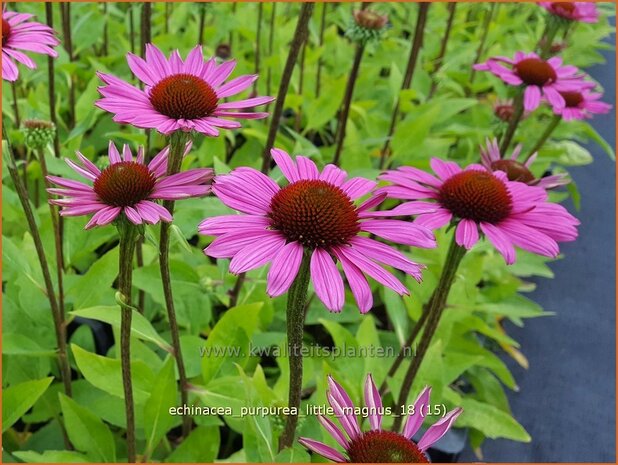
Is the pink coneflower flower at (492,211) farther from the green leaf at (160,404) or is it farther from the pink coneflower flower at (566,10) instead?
the pink coneflower flower at (566,10)

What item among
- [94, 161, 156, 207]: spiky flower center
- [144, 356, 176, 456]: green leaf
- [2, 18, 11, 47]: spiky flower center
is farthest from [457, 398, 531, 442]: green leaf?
[2, 18, 11, 47]: spiky flower center

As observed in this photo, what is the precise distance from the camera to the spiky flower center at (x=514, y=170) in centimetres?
82

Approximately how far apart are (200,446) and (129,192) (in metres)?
0.41

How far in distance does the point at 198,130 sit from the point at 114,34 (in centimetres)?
139

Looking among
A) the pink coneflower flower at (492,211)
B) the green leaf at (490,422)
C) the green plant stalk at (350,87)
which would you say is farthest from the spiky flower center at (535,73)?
the green leaf at (490,422)

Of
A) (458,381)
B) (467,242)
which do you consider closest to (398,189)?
(467,242)

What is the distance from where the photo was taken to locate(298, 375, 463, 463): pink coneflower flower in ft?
1.41

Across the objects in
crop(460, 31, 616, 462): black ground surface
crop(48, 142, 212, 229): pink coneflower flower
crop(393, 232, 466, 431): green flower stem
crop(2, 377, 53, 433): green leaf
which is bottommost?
crop(460, 31, 616, 462): black ground surface

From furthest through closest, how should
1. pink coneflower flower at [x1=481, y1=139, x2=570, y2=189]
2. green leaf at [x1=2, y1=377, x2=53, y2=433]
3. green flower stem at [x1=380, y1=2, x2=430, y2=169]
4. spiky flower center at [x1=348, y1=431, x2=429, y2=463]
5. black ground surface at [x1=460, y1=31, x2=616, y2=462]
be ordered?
black ground surface at [x1=460, y1=31, x2=616, y2=462] → green flower stem at [x1=380, y1=2, x2=430, y2=169] → pink coneflower flower at [x1=481, y1=139, x2=570, y2=189] → green leaf at [x1=2, y1=377, x2=53, y2=433] → spiky flower center at [x1=348, y1=431, x2=429, y2=463]

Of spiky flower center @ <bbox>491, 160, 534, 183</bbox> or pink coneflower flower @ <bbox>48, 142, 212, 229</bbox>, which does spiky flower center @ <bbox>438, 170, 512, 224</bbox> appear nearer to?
spiky flower center @ <bbox>491, 160, 534, 183</bbox>

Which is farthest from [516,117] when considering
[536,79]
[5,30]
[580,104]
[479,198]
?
[5,30]

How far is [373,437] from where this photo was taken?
0.45 m

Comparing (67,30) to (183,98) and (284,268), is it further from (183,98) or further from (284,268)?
(284,268)

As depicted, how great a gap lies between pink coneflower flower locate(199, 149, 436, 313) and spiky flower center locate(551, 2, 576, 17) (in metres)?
0.91
